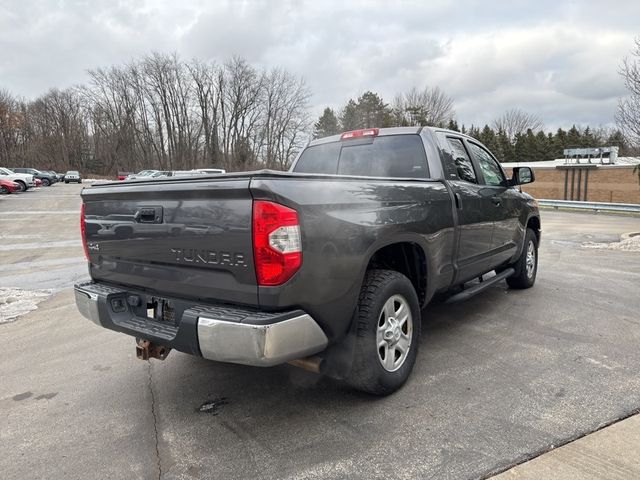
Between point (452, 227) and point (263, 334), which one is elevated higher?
point (452, 227)

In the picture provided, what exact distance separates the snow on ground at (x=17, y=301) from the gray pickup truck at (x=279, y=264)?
3023 millimetres

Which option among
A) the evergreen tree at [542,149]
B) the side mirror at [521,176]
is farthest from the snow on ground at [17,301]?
the evergreen tree at [542,149]

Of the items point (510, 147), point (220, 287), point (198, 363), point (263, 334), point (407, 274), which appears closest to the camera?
point (263, 334)

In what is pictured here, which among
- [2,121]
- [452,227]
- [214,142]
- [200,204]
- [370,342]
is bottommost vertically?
[370,342]

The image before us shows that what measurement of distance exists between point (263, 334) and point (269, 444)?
0.79m

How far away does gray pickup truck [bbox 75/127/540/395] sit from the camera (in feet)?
7.72

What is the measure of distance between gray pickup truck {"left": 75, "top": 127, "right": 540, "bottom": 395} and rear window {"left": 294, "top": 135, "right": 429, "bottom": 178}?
0.09 metres

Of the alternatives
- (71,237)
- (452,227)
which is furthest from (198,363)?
(71,237)

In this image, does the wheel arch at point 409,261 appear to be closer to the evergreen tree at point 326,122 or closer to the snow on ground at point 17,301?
the snow on ground at point 17,301

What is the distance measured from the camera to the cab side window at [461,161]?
14.1ft

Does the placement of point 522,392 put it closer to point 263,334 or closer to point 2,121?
point 263,334

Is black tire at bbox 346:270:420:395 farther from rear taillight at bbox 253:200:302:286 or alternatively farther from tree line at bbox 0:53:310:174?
tree line at bbox 0:53:310:174

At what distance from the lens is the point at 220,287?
2.50m

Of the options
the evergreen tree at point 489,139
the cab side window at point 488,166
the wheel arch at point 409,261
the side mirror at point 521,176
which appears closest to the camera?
the wheel arch at point 409,261
